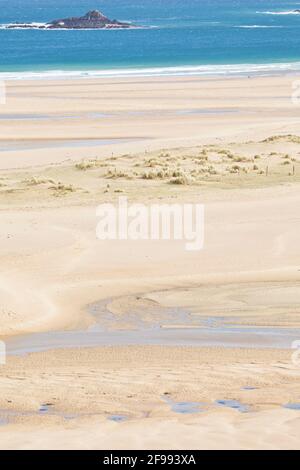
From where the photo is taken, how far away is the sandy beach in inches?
313

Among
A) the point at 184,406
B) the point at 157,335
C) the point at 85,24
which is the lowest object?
the point at 157,335

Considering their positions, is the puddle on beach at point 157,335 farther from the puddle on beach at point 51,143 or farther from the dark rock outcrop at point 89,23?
the dark rock outcrop at point 89,23

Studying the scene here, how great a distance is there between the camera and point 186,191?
21.0 metres

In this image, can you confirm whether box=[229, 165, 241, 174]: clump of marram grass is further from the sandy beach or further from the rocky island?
the rocky island

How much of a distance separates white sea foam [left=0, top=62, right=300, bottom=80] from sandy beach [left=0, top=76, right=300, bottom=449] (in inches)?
1197

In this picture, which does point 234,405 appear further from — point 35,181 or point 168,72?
point 168,72

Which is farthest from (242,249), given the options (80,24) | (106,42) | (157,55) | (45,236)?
(80,24)

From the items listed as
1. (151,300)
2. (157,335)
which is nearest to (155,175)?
(151,300)

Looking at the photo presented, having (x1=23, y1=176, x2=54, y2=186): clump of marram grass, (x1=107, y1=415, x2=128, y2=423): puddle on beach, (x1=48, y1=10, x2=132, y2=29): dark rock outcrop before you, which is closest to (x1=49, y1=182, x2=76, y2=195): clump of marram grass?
(x1=23, y1=176, x2=54, y2=186): clump of marram grass

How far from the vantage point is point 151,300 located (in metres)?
12.7

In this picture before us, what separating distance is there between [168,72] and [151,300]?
169ft

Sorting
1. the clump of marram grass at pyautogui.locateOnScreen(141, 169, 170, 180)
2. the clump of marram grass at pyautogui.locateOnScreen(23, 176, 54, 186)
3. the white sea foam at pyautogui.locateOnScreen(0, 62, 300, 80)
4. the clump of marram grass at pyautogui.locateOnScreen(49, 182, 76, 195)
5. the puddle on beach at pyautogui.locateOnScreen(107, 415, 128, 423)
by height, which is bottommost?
the puddle on beach at pyautogui.locateOnScreen(107, 415, 128, 423)
